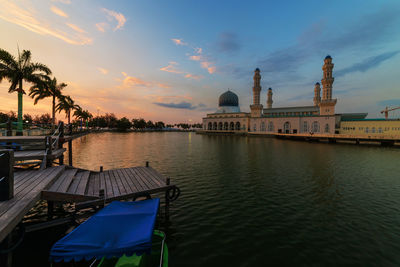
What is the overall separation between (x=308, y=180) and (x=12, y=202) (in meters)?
21.3

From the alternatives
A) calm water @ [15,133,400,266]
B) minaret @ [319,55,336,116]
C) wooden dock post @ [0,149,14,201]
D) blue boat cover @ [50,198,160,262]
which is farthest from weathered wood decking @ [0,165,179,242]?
minaret @ [319,55,336,116]

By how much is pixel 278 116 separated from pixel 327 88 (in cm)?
3097

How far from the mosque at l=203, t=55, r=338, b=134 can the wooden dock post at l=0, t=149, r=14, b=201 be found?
99.5 meters

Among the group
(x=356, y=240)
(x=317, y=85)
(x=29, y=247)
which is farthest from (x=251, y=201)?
(x=317, y=85)

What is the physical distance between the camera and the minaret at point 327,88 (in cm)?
9269

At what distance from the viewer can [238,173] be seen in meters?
20.1

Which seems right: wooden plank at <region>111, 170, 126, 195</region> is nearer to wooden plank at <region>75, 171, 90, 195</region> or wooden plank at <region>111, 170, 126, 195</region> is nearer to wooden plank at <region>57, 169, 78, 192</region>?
wooden plank at <region>75, 171, 90, 195</region>

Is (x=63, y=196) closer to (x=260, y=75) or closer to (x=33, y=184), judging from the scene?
(x=33, y=184)

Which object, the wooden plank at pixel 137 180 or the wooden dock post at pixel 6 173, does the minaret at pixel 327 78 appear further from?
the wooden dock post at pixel 6 173

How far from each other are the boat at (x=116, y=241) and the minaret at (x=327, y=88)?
118122mm

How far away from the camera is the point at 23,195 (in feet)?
21.6

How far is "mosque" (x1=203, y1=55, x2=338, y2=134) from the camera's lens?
96875 mm

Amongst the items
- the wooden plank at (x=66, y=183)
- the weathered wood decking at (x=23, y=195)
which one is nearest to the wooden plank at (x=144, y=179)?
the wooden plank at (x=66, y=183)

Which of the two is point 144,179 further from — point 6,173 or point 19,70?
point 19,70
